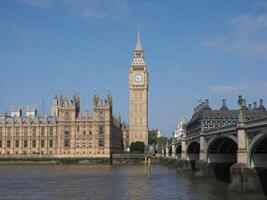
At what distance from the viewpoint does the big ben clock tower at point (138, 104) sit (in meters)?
187

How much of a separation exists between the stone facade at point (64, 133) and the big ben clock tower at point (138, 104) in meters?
20.1

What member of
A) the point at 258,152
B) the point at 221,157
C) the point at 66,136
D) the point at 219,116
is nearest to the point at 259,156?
the point at 258,152

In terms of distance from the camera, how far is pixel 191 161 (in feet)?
318

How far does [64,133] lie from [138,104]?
36161mm

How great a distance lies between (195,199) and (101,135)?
114734 millimetres

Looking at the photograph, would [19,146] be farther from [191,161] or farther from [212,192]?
[212,192]

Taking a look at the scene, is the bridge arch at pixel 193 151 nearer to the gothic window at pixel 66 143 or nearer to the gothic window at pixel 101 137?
the gothic window at pixel 101 137

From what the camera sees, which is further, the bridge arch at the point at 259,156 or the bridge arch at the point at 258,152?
the bridge arch at the point at 259,156

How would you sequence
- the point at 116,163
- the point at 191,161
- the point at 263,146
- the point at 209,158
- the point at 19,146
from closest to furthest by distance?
the point at 263,146 → the point at 209,158 → the point at 191,161 → the point at 116,163 → the point at 19,146

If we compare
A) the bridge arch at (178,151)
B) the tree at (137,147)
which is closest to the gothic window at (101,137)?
the tree at (137,147)

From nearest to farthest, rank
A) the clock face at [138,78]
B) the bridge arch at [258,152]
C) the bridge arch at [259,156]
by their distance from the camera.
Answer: the bridge arch at [258,152]
the bridge arch at [259,156]
the clock face at [138,78]

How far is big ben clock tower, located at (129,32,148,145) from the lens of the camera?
187 metres

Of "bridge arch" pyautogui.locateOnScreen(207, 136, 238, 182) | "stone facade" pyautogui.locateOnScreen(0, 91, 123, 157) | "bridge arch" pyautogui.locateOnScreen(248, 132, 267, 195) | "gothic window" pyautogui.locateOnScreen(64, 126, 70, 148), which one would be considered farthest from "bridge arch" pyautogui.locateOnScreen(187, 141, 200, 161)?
"gothic window" pyautogui.locateOnScreen(64, 126, 70, 148)

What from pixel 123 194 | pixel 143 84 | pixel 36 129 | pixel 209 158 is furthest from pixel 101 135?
pixel 123 194
